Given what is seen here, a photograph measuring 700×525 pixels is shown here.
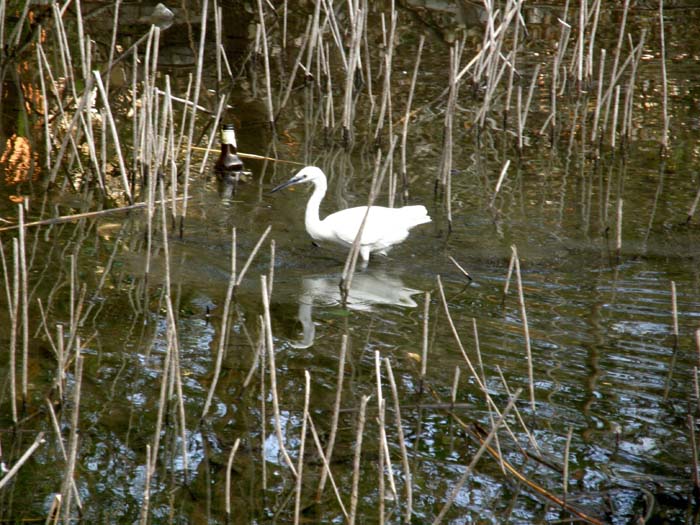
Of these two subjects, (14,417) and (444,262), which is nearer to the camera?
(14,417)

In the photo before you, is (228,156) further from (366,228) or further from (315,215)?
(366,228)

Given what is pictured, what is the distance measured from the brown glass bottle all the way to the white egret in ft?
4.73

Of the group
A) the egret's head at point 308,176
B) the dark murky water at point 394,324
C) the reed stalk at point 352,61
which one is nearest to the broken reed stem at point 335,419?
the dark murky water at point 394,324

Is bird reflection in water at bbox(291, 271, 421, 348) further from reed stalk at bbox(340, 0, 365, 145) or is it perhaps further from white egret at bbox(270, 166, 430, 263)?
reed stalk at bbox(340, 0, 365, 145)

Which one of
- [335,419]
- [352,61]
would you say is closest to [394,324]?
[335,419]

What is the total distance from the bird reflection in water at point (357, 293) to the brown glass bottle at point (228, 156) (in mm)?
2159

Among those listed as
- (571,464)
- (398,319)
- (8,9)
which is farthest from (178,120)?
(571,464)

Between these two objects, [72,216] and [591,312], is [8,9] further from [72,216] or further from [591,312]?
[591,312]

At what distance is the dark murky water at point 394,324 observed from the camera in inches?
155

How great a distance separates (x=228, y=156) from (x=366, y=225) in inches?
86.4

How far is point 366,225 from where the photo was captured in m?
6.50

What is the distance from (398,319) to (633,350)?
135 cm

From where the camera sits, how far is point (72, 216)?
683 cm

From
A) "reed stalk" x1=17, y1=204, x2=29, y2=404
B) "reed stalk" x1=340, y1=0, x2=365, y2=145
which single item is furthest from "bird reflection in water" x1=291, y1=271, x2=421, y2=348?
"reed stalk" x1=340, y1=0, x2=365, y2=145
